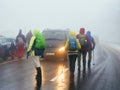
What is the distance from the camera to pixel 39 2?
15575 cm

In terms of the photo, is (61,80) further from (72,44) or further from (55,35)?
(55,35)

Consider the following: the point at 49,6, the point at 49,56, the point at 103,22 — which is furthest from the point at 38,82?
the point at 49,6

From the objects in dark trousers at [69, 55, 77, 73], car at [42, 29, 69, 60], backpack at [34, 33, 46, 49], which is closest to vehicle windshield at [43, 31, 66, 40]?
car at [42, 29, 69, 60]

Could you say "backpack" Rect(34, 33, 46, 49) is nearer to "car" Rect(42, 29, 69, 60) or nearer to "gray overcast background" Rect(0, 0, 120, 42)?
"car" Rect(42, 29, 69, 60)

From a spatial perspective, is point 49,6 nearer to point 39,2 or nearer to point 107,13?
point 39,2

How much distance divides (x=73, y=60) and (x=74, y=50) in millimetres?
425

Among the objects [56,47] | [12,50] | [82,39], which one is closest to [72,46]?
[82,39]

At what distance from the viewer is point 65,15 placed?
151 meters

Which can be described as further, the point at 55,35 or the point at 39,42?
the point at 55,35

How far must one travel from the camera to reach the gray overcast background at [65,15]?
399ft

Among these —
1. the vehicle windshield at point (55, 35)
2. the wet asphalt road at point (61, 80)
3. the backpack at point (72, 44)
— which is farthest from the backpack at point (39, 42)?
the vehicle windshield at point (55, 35)

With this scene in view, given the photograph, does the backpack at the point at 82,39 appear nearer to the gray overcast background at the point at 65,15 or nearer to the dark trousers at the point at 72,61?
the dark trousers at the point at 72,61

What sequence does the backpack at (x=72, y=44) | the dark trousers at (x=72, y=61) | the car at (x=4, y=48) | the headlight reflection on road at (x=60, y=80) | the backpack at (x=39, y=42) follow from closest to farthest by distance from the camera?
1. the headlight reflection on road at (x=60, y=80)
2. the backpack at (x=39, y=42)
3. the backpack at (x=72, y=44)
4. the dark trousers at (x=72, y=61)
5. the car at (x=4, y=48)

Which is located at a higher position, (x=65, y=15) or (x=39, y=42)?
(x=39, y=42)
